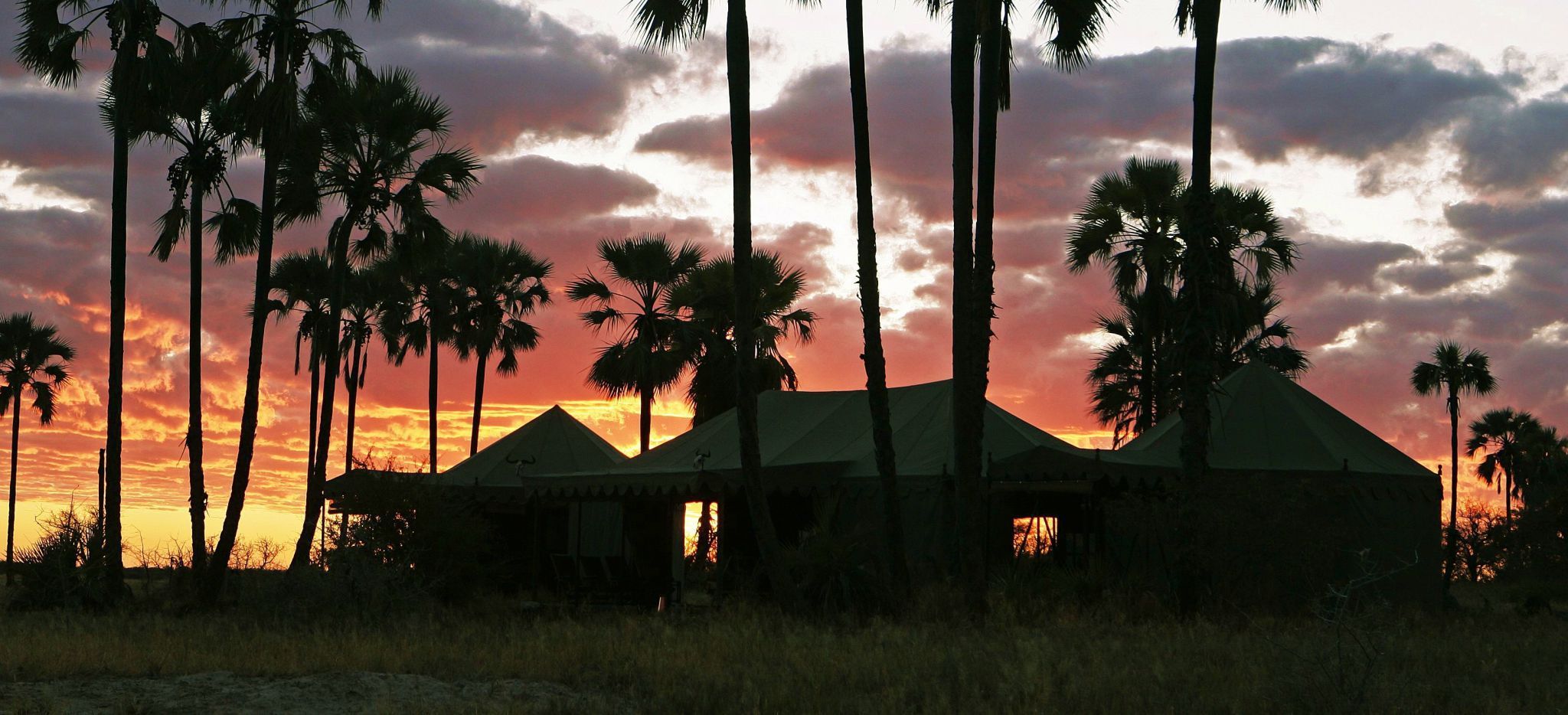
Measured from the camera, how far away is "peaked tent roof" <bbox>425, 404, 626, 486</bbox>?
26.8 m

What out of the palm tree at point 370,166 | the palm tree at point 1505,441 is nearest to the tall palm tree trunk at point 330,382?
the palm tree at point 370,166

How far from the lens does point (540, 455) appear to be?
93.6ft

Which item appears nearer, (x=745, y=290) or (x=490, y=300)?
(x=745, y=290)

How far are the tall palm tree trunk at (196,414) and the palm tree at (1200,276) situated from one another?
15795 millimetres

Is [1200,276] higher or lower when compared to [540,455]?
higher

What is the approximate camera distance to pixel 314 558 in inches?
731

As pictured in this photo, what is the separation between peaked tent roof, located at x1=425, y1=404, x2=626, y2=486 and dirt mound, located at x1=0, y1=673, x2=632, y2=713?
14293mm

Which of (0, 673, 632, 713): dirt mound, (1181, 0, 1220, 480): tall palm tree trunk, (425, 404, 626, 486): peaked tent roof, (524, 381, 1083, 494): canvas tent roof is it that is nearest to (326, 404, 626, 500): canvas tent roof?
(425, 404, 626, 486): peaked tent roof

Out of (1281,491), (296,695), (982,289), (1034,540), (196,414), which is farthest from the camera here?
(1034,540)

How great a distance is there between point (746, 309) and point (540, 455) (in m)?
12.2

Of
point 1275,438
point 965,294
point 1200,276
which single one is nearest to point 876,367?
point 965,294

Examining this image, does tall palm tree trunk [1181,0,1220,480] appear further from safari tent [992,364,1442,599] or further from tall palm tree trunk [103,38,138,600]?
tall palm tree trunk [103,38,138,600]

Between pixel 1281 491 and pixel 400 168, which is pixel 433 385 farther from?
pixel 1281 491

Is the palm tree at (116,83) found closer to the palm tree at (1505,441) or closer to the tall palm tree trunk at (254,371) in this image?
the tall palm tree trunk at (254,371)
